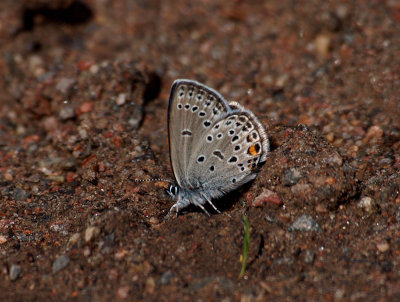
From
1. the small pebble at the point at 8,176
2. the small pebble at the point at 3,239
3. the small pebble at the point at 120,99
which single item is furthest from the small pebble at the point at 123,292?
the small pebble at the point at 120,99

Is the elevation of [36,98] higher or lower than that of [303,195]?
lower

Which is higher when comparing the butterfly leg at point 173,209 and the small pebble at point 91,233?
the small pebble at point 91,233

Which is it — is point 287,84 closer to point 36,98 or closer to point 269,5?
point 269,5

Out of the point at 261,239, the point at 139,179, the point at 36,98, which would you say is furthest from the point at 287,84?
the point at 36,98

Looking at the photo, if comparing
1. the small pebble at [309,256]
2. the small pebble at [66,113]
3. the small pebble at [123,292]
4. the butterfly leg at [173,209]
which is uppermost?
the small pebble at [309,256]

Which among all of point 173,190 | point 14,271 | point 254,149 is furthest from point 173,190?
point 14,271

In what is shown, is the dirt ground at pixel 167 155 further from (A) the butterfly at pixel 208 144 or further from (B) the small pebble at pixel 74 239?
(A) the butterfly at pixel 208 144

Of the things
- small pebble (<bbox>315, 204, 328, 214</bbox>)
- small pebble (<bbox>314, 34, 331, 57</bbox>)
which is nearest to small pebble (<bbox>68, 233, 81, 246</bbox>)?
small pebble (<bbox>315, 204, 328, 214</bbox>)
